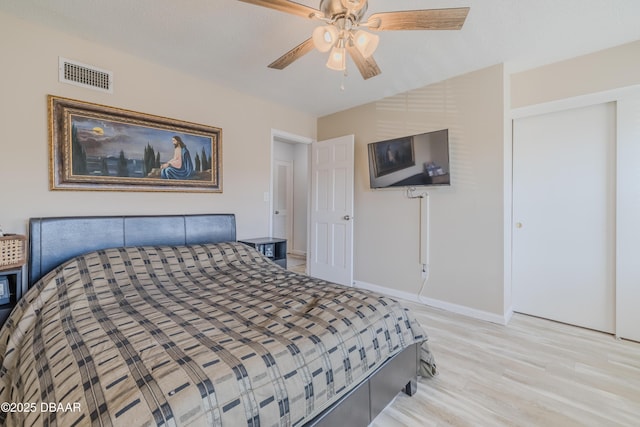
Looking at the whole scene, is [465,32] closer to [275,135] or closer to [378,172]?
[378,172]

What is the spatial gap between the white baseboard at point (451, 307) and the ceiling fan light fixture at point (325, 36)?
9.27ft

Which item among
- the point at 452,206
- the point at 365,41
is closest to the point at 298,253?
the point at 452,206

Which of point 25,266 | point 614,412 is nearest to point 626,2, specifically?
point 614,412

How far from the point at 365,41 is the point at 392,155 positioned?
Answer: 1.87 meters

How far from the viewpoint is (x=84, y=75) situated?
7.66 feet

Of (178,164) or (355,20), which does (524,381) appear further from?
(178,164)

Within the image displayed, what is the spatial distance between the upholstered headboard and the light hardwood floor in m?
2.30

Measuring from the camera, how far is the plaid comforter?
890 mm

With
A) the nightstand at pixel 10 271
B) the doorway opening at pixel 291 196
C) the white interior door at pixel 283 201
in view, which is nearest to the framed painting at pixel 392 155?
the doorway opening at pixel 291 196

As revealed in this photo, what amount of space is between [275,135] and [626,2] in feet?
11.0

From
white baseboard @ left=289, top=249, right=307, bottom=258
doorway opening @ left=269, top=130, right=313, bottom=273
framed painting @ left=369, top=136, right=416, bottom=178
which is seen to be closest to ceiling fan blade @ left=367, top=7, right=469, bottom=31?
framed painting @ left=369, top=136, right=416, bottom=178

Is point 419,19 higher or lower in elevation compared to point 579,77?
lower

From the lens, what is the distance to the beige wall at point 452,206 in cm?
278

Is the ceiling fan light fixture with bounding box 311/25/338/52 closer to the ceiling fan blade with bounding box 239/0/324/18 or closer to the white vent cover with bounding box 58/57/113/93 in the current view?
the ceiling fan blade with bounding box 239/0/324/18
